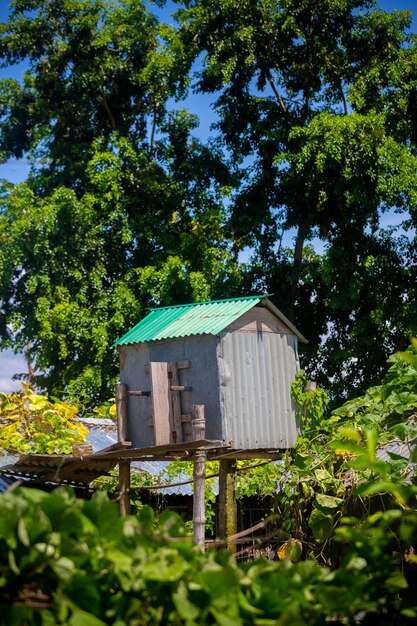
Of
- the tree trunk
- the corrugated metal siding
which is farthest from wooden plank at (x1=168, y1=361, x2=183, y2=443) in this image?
the tree trunk

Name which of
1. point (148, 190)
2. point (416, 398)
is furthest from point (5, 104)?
point (416, 398)

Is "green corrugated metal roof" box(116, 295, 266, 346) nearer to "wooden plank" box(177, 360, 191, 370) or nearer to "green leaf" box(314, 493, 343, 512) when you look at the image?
"wooden plank" box(177, 360, 191, 370)

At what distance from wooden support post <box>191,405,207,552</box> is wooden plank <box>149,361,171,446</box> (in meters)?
0.43

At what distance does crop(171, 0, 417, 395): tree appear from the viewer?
19.0 metres

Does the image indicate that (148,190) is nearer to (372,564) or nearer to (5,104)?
(5,104)

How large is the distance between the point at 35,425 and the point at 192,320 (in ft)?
10.7

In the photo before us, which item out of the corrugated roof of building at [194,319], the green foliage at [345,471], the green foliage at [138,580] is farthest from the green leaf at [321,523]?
the green foliage at [138,580]

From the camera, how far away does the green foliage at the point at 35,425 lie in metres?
12.4

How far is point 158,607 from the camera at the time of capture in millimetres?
2053

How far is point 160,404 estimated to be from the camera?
10.3m

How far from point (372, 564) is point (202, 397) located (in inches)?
318

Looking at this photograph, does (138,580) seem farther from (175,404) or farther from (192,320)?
(192,320)

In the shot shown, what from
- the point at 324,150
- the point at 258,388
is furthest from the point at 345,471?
the point at 324,150

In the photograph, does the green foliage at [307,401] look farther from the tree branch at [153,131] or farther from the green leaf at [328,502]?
the tree branch at [153,131]
